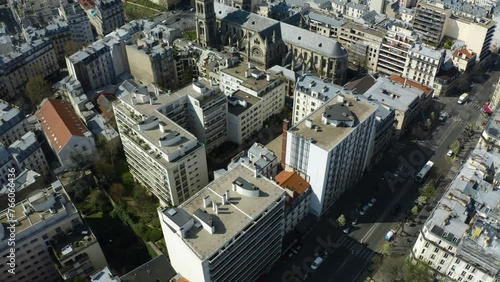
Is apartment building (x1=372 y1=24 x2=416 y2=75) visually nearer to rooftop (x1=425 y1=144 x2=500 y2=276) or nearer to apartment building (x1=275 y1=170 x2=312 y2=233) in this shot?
rooftop (x1=425 y1=144 x2=500 y2=276)

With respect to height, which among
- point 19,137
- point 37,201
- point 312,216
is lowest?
point 312,216

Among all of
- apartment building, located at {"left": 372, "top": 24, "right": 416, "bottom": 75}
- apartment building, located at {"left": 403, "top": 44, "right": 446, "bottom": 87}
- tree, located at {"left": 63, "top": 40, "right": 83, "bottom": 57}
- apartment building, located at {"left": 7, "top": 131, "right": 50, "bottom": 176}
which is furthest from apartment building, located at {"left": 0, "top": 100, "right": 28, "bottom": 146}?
apartment building, located at {"left": 403, "top": 44, "right": 446, "bottom": 87}

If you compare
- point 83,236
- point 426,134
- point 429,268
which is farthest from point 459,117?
point 83,236

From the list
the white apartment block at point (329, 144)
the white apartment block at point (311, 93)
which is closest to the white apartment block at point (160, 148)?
the white apartment block at point (329, 144)

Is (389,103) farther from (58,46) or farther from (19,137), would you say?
(58,46)

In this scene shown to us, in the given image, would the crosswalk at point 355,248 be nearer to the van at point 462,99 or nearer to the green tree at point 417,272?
the green tree at point 417,272

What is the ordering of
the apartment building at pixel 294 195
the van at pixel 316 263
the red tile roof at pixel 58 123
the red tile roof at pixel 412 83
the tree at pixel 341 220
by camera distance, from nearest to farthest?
the van at pixel 316 263
the apartment building at pixel 294 195
the tree at pixel 341 220
the red tile roof at pixel 58 123
the red tile roof at pixel 412 83
